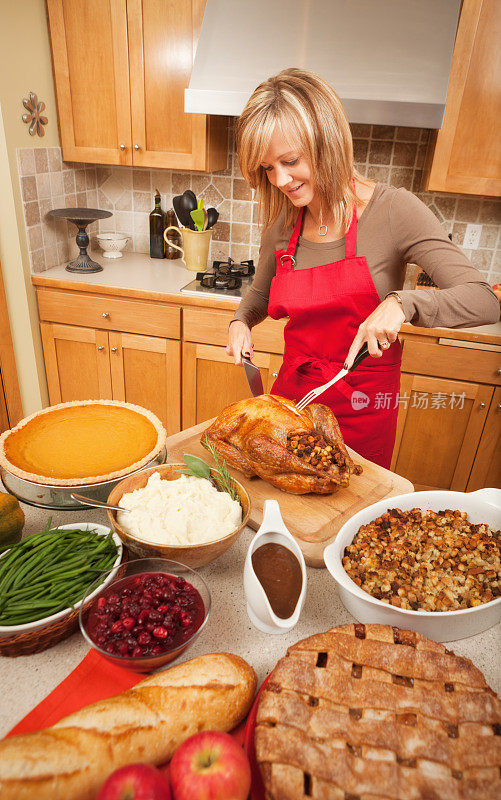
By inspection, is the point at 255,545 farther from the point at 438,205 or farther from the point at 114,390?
the point at 438,205

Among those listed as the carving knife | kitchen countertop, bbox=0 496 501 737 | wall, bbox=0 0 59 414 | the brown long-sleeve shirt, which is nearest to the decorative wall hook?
wall, bbox=0 0 59 414

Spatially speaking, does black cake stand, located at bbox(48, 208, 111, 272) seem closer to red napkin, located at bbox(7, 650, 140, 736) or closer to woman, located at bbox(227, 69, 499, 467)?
woman, located at bbox(227, 69, 499, 467)

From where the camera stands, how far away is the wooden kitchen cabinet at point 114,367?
275 centimetres

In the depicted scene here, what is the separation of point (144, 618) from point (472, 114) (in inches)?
94.7

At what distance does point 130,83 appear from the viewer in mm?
2551

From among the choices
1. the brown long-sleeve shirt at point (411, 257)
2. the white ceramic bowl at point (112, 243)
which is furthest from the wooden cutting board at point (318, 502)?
the white ceramic bowl at point (112, 243)

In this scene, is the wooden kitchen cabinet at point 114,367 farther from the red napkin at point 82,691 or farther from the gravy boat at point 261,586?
the red napkin at point 82,691

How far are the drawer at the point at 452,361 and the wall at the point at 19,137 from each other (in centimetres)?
197

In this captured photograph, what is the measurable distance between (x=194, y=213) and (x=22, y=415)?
149 cm

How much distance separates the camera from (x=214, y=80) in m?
2.30

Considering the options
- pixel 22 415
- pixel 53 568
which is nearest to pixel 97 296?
pixel 22 415

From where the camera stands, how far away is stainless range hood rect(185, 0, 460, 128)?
2.11 m

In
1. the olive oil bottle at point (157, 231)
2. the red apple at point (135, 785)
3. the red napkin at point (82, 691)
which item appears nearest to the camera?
the red apple at point (135, 785)

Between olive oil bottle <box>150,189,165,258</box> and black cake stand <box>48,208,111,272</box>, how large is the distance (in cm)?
35
